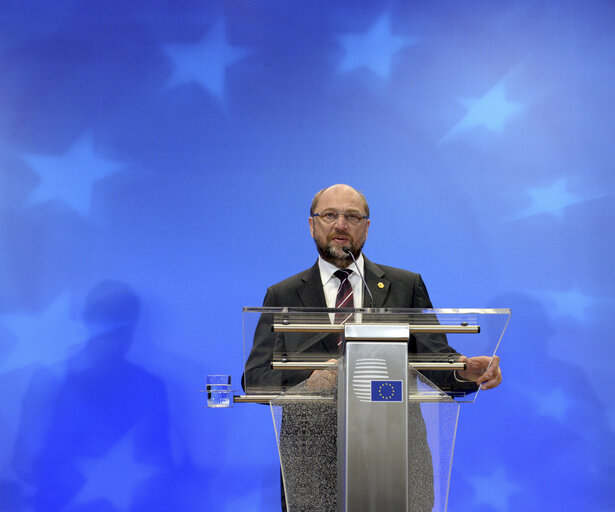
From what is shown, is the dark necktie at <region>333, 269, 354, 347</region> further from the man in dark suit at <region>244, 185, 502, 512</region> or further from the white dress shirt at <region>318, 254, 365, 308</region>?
the man in dark suit at <region>244, 185, 502, 512</region>

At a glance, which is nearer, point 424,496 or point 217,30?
point 424,496

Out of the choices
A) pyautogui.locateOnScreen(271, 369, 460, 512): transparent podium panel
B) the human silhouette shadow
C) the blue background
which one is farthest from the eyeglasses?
the human silhouette shadow

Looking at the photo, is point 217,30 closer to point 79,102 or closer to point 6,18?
point 79,102

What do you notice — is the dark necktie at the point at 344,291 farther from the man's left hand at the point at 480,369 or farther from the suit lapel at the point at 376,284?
the man's left hand at the point at 480,369

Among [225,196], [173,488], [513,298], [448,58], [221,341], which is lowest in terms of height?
[173,488]

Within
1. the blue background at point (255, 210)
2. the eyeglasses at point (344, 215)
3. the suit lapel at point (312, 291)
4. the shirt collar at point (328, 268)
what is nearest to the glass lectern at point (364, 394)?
the suit lapel at point (312, 291)

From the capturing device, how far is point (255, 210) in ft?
12.6

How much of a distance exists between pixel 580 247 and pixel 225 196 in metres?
2.03

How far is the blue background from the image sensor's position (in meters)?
3.64

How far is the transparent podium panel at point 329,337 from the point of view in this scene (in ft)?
4.98

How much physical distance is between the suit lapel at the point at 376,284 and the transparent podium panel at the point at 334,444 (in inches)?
35.4

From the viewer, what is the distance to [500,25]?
400cm

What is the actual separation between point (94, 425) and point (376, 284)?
1.99m

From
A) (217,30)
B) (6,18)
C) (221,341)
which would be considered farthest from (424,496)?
(6,18)
